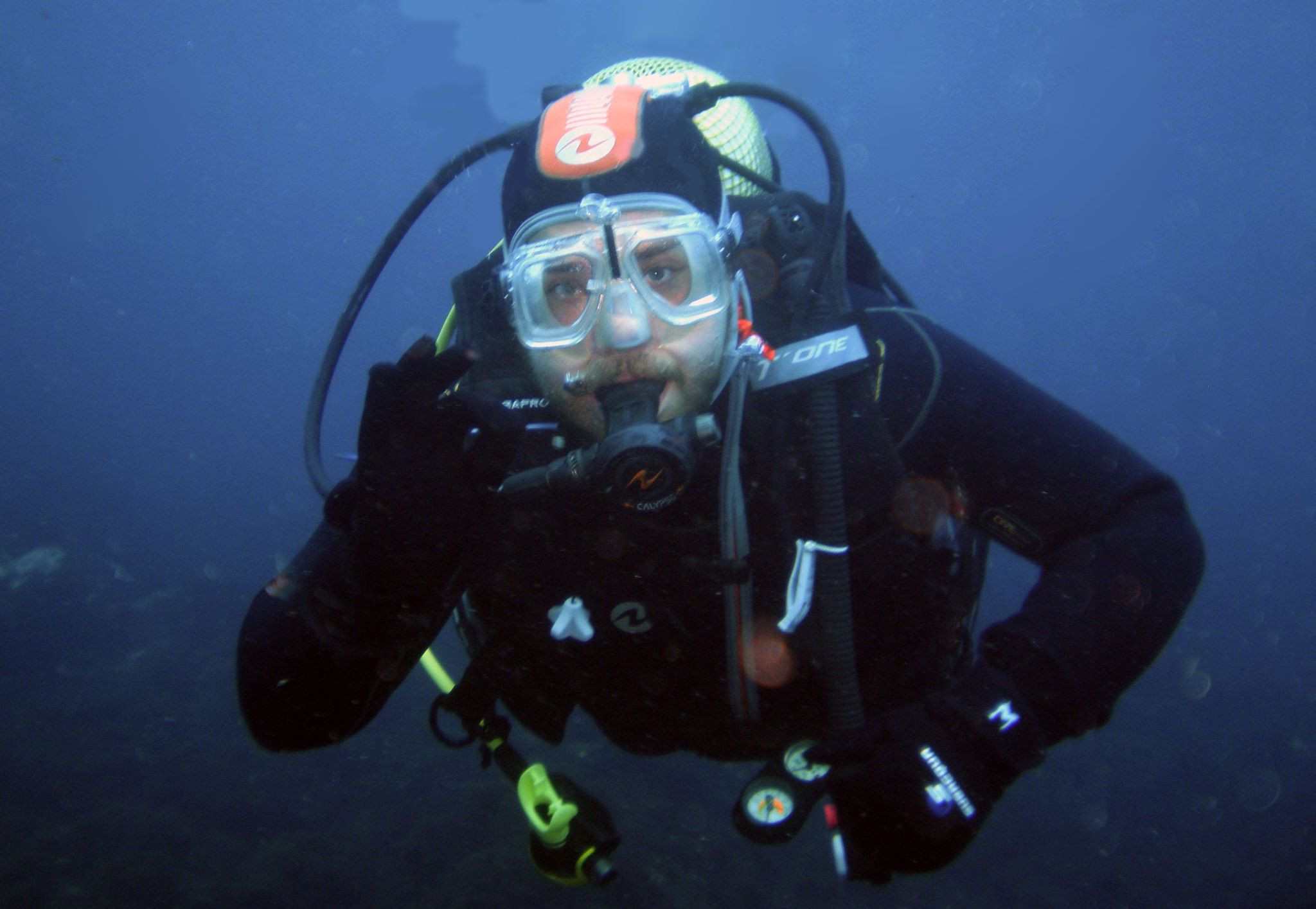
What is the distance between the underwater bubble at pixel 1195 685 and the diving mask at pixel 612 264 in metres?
16.1

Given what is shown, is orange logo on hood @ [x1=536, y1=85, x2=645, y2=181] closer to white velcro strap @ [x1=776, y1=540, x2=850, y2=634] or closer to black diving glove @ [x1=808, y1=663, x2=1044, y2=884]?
white velcro strap @ [x1=776, y1=540, x2=850, y2=634]

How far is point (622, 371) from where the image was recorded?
2.17 m

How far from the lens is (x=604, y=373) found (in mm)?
2164

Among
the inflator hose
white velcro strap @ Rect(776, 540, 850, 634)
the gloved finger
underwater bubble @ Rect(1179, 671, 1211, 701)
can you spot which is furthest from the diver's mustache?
underwater bubble @ Rect(1179, 671, 1211, 701)

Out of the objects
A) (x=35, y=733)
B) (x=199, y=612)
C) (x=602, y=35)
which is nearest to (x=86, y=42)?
(x=602, y=35)

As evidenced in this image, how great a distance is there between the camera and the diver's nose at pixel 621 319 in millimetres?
2145

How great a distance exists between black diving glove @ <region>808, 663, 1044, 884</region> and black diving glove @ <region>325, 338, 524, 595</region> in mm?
1223

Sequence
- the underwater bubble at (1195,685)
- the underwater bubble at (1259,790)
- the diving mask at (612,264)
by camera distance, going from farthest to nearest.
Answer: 1. the underwater bubble at (1195,685)
2. the underwater bubble at (1259,790)
3. the diving mask at (612,264)

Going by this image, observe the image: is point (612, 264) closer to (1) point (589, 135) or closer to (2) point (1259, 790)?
(1) point (589, 135)

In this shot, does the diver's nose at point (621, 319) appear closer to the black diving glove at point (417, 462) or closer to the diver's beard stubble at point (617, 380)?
the diver's beard stubble at point (617, 380)

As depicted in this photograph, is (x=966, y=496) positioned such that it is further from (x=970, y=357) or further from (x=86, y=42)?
(x=86, y=42)

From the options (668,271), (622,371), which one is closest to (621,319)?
(622,371)

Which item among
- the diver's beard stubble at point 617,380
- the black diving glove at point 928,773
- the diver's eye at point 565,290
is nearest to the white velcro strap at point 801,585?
the black diving glove at point 928,773

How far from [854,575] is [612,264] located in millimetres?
1290
